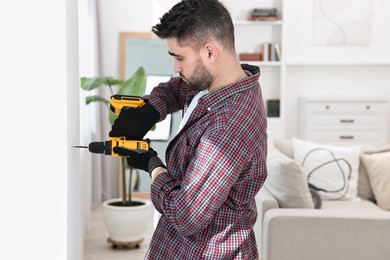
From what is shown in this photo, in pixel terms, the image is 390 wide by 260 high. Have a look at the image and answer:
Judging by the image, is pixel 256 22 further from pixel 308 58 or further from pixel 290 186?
pixel 290 186

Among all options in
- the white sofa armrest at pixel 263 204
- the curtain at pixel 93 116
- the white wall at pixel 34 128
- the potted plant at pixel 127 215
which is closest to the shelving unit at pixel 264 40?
the curtain at pixel 93 116

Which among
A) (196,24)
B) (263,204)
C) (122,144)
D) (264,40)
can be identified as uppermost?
(264,40)

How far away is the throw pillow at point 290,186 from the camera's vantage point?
3641 mm

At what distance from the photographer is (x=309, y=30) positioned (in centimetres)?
735

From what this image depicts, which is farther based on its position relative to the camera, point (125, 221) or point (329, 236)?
point (125, 221)

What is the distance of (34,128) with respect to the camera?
1.64 m

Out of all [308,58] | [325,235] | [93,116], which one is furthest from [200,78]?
[308,58]

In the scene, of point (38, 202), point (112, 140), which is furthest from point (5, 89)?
point (112, 140)

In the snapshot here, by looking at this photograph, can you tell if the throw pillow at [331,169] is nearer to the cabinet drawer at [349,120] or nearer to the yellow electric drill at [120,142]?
the cabinet drawer at [349,120]

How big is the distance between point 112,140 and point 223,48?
47 centimetres

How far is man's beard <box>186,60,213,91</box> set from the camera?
71.0 inches

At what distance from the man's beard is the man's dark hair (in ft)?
0.20

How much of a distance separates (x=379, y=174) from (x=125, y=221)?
1.80 m

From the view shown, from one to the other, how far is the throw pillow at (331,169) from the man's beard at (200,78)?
274 cm
